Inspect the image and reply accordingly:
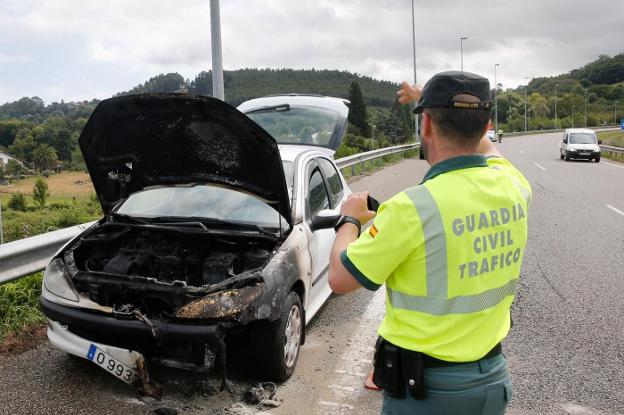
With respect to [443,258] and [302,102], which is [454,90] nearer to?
[443,258]

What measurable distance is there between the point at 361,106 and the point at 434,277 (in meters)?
89.5

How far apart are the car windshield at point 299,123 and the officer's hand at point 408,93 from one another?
18.1ft

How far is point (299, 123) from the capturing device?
8555 millimetres

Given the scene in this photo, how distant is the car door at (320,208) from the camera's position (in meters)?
4.59

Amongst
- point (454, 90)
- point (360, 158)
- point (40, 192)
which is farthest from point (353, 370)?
point (40, 192)

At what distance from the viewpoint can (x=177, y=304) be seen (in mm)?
3393

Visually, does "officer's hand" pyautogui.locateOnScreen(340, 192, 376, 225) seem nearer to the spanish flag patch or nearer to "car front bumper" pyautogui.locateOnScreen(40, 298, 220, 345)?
the spanish flag patch

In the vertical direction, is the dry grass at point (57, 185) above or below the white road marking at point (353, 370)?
above

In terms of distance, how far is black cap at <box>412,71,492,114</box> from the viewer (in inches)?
67.1

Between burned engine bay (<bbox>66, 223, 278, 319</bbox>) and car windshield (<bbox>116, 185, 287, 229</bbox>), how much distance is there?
0.73ft

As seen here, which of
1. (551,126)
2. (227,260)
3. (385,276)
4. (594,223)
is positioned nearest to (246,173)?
(227,260)

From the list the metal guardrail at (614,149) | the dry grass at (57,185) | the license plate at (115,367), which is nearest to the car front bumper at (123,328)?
the license plate at (115,367)

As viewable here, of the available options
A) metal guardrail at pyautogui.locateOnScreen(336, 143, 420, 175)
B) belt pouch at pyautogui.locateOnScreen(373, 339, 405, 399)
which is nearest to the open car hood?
belt pouch at pyautogui.locateOnScreen(373, 339, 405, 399)

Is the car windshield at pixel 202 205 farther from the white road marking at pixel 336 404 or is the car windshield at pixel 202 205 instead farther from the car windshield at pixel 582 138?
the car windshield at pixel 582 138
